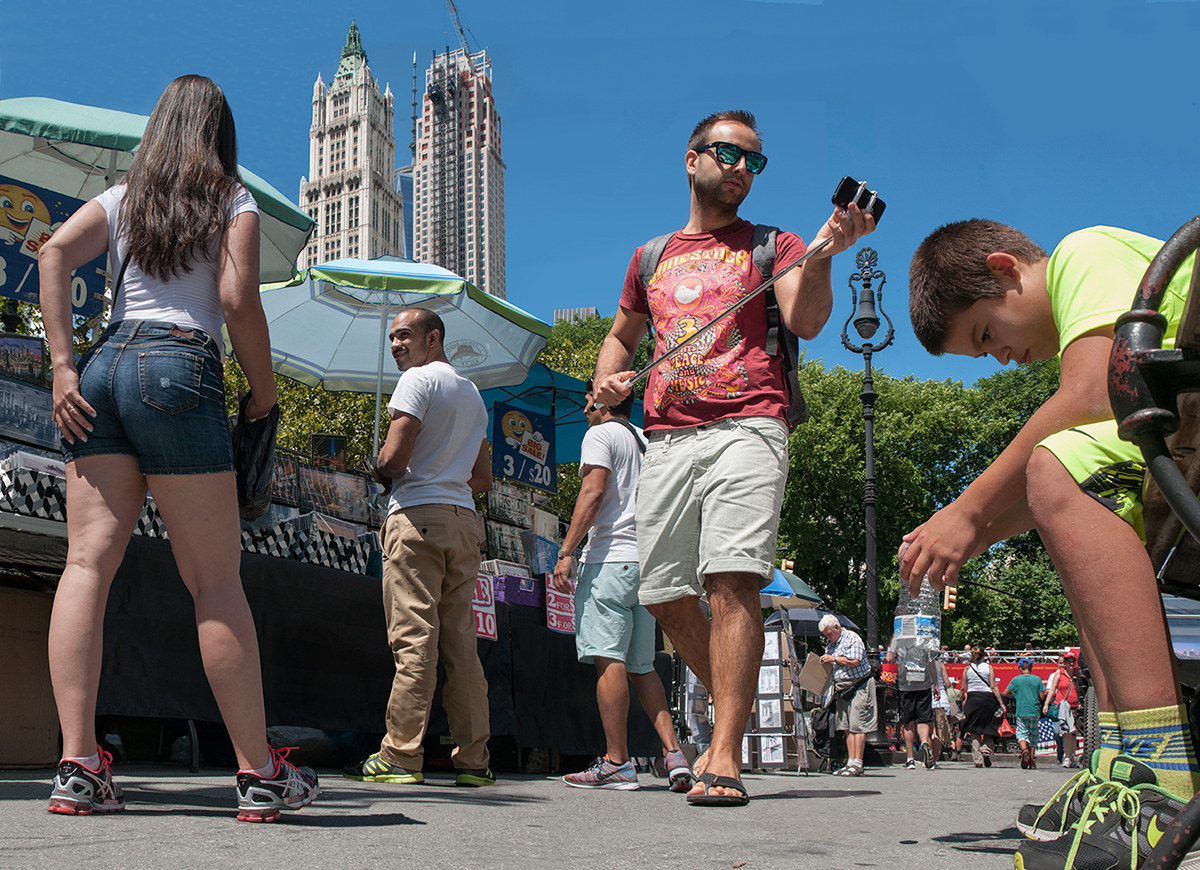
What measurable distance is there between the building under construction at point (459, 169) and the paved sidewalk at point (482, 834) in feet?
504

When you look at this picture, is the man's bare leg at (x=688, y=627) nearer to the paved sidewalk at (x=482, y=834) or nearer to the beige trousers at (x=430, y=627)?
the paved sidewalk at (x=482, y=834)

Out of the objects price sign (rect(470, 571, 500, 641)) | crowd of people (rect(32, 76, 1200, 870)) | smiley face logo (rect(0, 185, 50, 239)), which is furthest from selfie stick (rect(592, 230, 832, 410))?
smiley face logo (rect(0, 185, 50, 239))

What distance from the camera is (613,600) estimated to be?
16.1ft

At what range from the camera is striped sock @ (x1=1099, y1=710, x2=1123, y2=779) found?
63.8 inches

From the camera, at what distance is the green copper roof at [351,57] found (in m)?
143

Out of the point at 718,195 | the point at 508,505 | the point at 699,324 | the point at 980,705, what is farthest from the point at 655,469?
the point at 980,705

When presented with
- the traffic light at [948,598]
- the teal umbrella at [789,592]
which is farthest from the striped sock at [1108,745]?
the teal umbrella at [789,592]

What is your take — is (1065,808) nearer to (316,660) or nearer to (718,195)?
(718,195)

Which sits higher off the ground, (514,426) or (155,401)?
(514,426)

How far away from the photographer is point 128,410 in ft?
8.25

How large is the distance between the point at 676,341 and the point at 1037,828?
2.41 meters

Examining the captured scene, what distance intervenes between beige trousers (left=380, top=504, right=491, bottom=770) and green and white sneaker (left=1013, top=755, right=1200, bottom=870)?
3028 mm

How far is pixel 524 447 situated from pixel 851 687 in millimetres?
4518

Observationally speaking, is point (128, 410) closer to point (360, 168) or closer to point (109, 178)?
point (109, 178)
